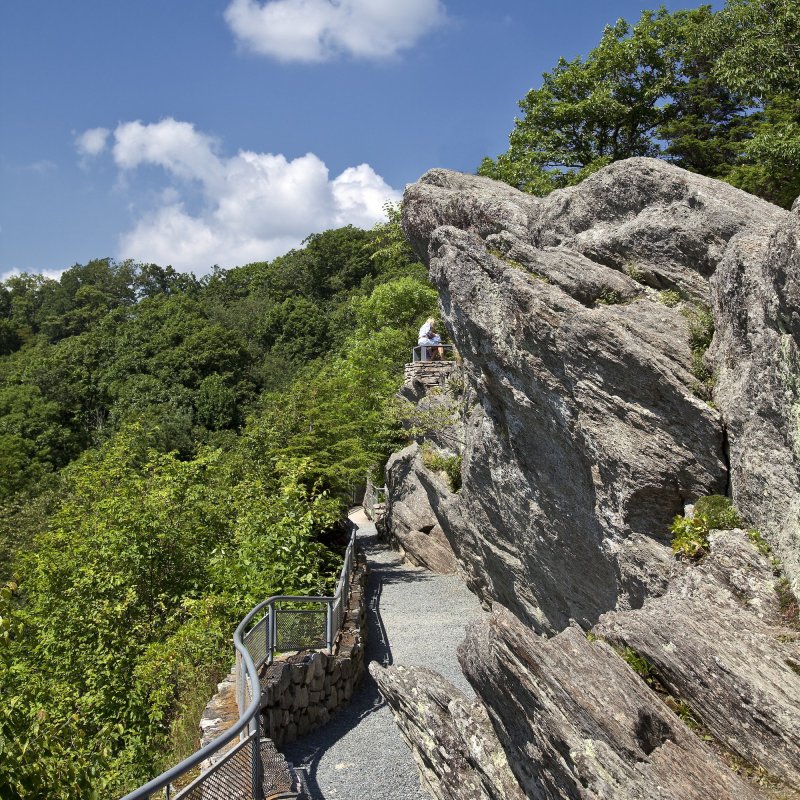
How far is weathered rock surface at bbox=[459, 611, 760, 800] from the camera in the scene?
5363 mm

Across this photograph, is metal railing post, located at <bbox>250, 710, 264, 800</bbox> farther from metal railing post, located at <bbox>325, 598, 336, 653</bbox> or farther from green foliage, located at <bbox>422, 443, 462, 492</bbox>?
green foliage, located at <bbox>422, 443, 462, 492</bbox>

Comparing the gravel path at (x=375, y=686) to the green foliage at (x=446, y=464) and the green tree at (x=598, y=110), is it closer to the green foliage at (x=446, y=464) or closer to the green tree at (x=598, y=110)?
the green foliage at (x=446, y=464)

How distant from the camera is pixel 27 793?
4855 millimetres

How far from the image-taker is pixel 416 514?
23359 mm

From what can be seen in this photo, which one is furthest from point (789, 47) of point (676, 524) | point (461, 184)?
point (676, 524)

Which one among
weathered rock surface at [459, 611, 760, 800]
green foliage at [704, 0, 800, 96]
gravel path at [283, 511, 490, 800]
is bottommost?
gravel path at [283, 511, 490, 800]

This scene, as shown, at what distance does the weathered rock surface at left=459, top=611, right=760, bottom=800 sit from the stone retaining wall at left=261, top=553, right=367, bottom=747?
381 cm

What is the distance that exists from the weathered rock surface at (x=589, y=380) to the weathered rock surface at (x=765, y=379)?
20 cm

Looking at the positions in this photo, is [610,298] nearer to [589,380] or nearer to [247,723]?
[589,380]

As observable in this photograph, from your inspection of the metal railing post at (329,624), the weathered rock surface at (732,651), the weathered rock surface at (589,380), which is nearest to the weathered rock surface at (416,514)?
the weathered rock surface at (589,380)

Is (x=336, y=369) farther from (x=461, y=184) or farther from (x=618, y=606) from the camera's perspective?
(x=618, y=606)

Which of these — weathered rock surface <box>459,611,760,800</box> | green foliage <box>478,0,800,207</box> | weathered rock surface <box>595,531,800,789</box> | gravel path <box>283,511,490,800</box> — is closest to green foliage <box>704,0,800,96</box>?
green foliage <box>478,0,800,207</box>

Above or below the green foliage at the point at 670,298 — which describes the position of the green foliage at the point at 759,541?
below

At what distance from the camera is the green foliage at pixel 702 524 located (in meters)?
8.36
